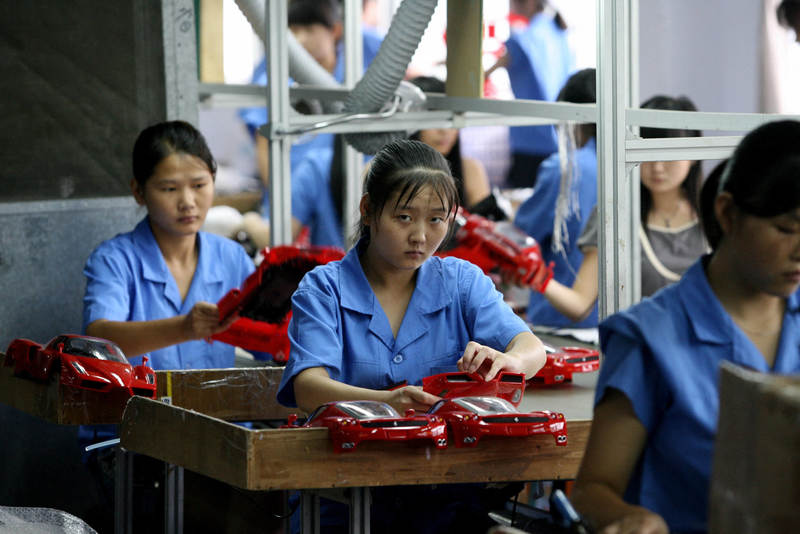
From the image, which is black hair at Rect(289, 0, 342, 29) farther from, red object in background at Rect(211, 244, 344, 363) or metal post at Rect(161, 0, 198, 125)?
red object in background at Rect(211, 244, 344, 363)

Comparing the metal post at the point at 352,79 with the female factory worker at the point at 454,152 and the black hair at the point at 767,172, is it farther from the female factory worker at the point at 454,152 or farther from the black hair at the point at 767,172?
the black hair at the point at 767,172

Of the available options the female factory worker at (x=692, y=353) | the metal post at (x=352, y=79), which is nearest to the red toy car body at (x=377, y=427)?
the female factory worker at (x=692, y=353)

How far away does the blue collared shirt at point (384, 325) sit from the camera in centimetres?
205

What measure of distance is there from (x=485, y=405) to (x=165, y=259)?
55.0 inches

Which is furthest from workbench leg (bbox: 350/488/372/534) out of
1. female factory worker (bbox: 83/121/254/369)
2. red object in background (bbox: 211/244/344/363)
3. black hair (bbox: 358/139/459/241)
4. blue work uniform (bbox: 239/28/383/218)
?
blue work uniform (bbox: 239/28/383/218)

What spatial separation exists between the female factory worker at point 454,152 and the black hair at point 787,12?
1.73 metres

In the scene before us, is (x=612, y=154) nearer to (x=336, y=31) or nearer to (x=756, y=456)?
(x=756, y=456)

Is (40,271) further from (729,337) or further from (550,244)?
(729,337)

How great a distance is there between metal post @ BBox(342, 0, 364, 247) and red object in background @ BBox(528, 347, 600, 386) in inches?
62.7

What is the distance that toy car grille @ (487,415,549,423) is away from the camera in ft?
5.66

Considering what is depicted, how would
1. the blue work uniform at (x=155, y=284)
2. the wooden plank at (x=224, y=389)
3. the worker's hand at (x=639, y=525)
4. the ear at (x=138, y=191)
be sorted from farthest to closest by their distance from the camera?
1. the ear at (x=138, y=191)
2. the blue work uniform at (x=155, y=284)
3. the wooden plank at (x=224, y=389)
4. the worker's hand at (x=639, y=525)

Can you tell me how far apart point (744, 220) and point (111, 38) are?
8.34ft

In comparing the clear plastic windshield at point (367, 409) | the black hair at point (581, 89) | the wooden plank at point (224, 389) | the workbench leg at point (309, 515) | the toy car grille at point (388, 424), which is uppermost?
the black hair at point (581, 89)

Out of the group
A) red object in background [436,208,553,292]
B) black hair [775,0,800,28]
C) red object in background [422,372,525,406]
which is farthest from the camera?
black hair [775,0,800,28]
